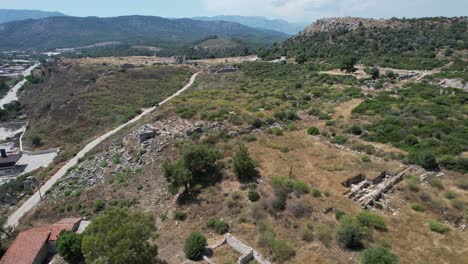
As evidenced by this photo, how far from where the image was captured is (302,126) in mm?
38312

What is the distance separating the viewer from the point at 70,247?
75.8 feet

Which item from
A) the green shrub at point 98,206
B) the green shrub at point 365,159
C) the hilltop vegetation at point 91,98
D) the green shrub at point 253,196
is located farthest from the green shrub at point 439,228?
the hilltop vegetation at point 91,98

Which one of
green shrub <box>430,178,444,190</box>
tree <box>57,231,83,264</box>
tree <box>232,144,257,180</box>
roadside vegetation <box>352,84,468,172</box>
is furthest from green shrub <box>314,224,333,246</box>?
tree <box>57,231,83,264</box>

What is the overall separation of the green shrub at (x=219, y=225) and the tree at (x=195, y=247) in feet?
7.17

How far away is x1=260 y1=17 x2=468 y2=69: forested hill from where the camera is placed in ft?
248

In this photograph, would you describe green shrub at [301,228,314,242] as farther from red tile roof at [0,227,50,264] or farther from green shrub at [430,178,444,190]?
red tile roof at [0,227,50,264]

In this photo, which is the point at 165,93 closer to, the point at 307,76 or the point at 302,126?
the point at 307,76

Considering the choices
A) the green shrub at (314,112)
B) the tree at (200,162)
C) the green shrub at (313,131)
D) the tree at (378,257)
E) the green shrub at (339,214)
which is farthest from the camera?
the green shrub at (314,112)

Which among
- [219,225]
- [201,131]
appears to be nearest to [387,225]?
[219,225]

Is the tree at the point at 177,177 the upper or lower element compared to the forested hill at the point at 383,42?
lower

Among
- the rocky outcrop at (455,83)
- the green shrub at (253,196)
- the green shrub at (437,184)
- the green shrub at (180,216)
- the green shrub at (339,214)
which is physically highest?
the rocky outcrop at (455,83)

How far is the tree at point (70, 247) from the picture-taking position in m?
22.9

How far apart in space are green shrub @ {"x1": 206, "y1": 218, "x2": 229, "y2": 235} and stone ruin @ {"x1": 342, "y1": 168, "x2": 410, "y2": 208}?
30.4 feet

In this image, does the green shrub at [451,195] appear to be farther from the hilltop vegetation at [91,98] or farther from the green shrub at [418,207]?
the hilltop vegetation at [91,98]
